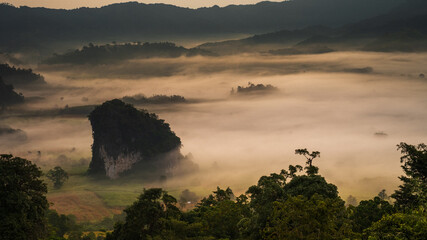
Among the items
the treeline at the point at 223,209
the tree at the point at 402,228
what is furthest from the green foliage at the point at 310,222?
the tree at the point at 402,228

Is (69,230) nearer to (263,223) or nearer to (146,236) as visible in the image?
(146,236)

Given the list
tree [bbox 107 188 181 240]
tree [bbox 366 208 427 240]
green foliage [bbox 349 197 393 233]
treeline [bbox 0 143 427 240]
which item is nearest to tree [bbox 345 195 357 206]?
treeline [bbox 0 143 427 240]

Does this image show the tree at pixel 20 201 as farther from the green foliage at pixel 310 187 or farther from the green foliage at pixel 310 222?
the green foliage at pixel 310 222

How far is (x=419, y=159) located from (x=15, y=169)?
45.9 metres

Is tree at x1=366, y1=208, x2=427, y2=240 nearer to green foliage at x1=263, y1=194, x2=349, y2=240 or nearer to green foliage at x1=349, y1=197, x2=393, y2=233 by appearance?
green foliage at x1=263, y1=194, x2=349, y2=240

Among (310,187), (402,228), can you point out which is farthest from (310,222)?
(310,187)

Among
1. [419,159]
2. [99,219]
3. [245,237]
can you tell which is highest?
[419,159]

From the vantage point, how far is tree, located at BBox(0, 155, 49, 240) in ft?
169

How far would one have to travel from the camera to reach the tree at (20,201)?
51469 millimetres

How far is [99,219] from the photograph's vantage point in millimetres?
172500

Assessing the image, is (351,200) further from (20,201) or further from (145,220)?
(20,201)

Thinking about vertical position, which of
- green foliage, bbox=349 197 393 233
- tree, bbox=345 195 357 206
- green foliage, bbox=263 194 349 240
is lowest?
tree, bbox=345 195 357 206

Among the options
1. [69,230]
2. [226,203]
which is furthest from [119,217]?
[226,203]

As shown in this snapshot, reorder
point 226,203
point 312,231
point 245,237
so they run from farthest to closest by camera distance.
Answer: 1. point 226,203
2. point 245,237
3. point 312,231
